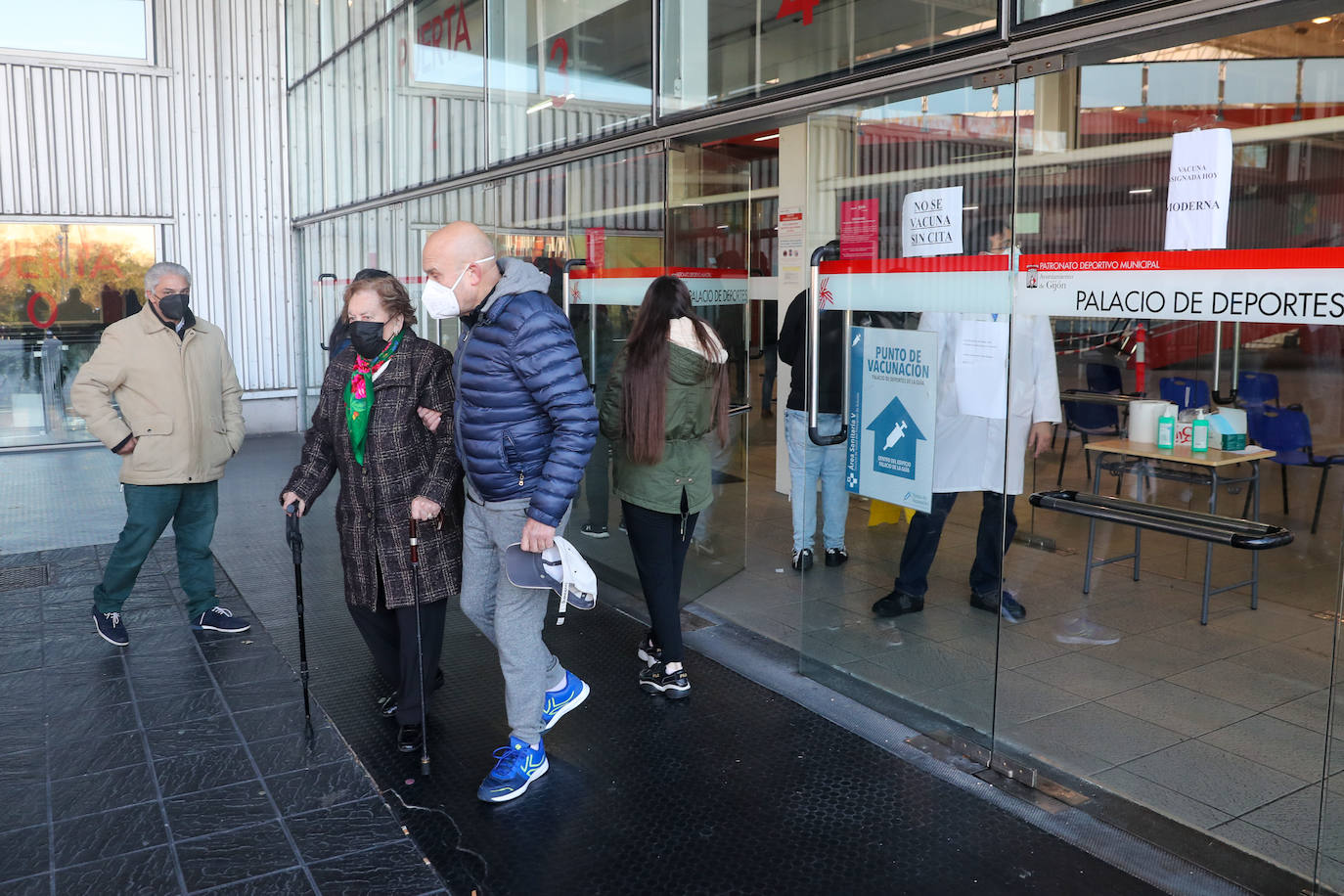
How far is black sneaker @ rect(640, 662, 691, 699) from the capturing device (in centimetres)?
418

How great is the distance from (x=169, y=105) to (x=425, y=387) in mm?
9082

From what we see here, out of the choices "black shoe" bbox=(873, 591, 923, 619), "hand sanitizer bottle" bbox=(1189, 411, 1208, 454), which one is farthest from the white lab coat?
"hand sanitizer bottle" bbox=(1189, 411, 1208, 454)

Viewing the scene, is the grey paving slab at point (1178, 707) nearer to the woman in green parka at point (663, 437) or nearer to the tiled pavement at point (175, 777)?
the woman in green parka at point (663, 437)

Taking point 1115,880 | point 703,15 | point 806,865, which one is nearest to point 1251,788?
point 1115,880

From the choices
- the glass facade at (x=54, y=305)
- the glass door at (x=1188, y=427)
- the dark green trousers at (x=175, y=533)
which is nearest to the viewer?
the glass door at (x=1188, y=427)

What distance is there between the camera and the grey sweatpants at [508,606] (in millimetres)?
3359

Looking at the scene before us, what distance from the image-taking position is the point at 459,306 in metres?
3.34

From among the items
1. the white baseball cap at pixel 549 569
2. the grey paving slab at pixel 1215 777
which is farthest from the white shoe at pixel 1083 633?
the white baseball cap at pixel 549 569

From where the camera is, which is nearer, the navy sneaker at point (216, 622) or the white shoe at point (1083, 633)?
the white shoe at point (1083, 633)

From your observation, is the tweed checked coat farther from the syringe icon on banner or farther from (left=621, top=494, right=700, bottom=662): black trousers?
the syringe icon on banner

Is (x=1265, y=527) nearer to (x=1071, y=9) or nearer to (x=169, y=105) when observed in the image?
(x=1071, y=9)

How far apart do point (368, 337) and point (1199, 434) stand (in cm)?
277

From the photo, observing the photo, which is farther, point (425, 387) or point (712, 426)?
point (712, 426)

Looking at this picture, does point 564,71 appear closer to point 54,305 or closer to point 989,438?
point 989,438
